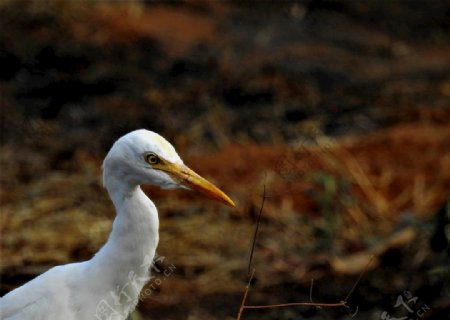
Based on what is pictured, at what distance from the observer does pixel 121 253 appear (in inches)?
141

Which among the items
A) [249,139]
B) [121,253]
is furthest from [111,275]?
[249,139]

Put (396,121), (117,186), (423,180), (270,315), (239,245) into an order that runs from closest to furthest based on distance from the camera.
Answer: (117,186) → (270,315) → (239,245) → (423,180) → (396,121)

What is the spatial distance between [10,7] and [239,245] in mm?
4436

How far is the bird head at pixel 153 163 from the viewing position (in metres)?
3.34

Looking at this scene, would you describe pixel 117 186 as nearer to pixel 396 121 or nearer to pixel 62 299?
pixel 62 299

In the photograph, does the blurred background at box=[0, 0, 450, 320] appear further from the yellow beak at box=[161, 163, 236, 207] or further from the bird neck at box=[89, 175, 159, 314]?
the yellow beak at box=[161, 163, 236, 207]

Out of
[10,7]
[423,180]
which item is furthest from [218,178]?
[10,7]

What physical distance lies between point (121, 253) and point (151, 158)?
388mm

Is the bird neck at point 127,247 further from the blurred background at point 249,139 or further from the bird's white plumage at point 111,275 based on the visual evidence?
the blurred background at point 249,139

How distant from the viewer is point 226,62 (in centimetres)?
887

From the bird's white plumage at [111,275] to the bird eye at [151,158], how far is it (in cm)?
7

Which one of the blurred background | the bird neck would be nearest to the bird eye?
the bird neck

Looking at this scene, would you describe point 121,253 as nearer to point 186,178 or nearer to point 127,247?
point 127,247

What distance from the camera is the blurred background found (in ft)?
18.1
